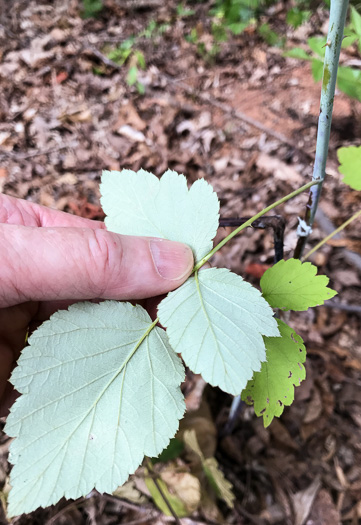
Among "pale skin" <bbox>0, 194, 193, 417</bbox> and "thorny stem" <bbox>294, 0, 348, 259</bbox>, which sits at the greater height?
"thorny stem" <bbox>294, 0, 348, 259</bbox>

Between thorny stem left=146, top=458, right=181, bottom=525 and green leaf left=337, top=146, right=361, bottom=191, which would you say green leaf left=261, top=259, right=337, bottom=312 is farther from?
thorny stem left=146, top=458, right=181, bottom=525

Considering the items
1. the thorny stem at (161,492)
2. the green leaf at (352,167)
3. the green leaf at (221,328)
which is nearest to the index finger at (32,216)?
the green leaf at (221,328)

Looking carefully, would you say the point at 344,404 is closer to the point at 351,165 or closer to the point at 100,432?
the point at 351,165

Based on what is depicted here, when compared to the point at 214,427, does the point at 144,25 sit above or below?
above

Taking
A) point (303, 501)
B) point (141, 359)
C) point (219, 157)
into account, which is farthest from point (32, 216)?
point (219, 157)

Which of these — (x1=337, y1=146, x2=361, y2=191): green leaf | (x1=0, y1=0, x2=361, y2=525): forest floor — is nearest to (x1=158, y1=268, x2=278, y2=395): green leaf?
(x1=337, y1=146, x2=361, y2=191): green leaf

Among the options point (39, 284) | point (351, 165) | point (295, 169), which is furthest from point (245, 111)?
point (39, 284)
